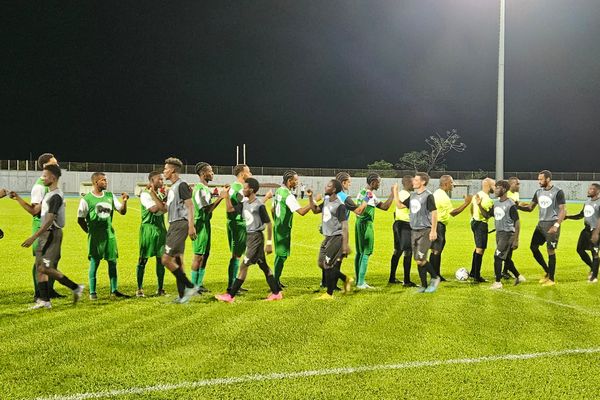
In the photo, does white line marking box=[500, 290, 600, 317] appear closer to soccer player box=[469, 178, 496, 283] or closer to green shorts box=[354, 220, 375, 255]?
soccer player box=[469, 178, 496, 283]

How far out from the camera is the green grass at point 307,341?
203 inches

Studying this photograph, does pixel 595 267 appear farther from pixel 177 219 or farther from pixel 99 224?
pixel 99 224

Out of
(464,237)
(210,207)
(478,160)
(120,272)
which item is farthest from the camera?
(478,160)

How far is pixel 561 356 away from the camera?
20.1 feet

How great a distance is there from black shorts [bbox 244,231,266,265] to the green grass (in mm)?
696

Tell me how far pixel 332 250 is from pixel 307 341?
7.86 ft

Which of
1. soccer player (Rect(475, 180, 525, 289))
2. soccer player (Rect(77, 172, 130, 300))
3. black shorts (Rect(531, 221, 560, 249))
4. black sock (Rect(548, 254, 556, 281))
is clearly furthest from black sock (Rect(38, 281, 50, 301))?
black sock (Rect(548, 254, 556, 281))

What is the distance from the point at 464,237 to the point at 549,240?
35.5 ft

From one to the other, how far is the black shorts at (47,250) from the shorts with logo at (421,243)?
5.48 meters

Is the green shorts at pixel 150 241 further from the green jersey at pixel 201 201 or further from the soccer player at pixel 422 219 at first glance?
the soccer player at pixel 422 219

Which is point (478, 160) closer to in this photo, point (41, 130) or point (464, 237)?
point (41, 130)

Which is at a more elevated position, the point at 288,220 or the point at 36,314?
the point at 288,220

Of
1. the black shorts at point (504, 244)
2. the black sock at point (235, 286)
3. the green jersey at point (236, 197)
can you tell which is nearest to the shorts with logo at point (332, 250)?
the black sock at point (235, 286)

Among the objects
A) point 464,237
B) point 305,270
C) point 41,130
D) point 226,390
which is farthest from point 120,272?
point 41,130
